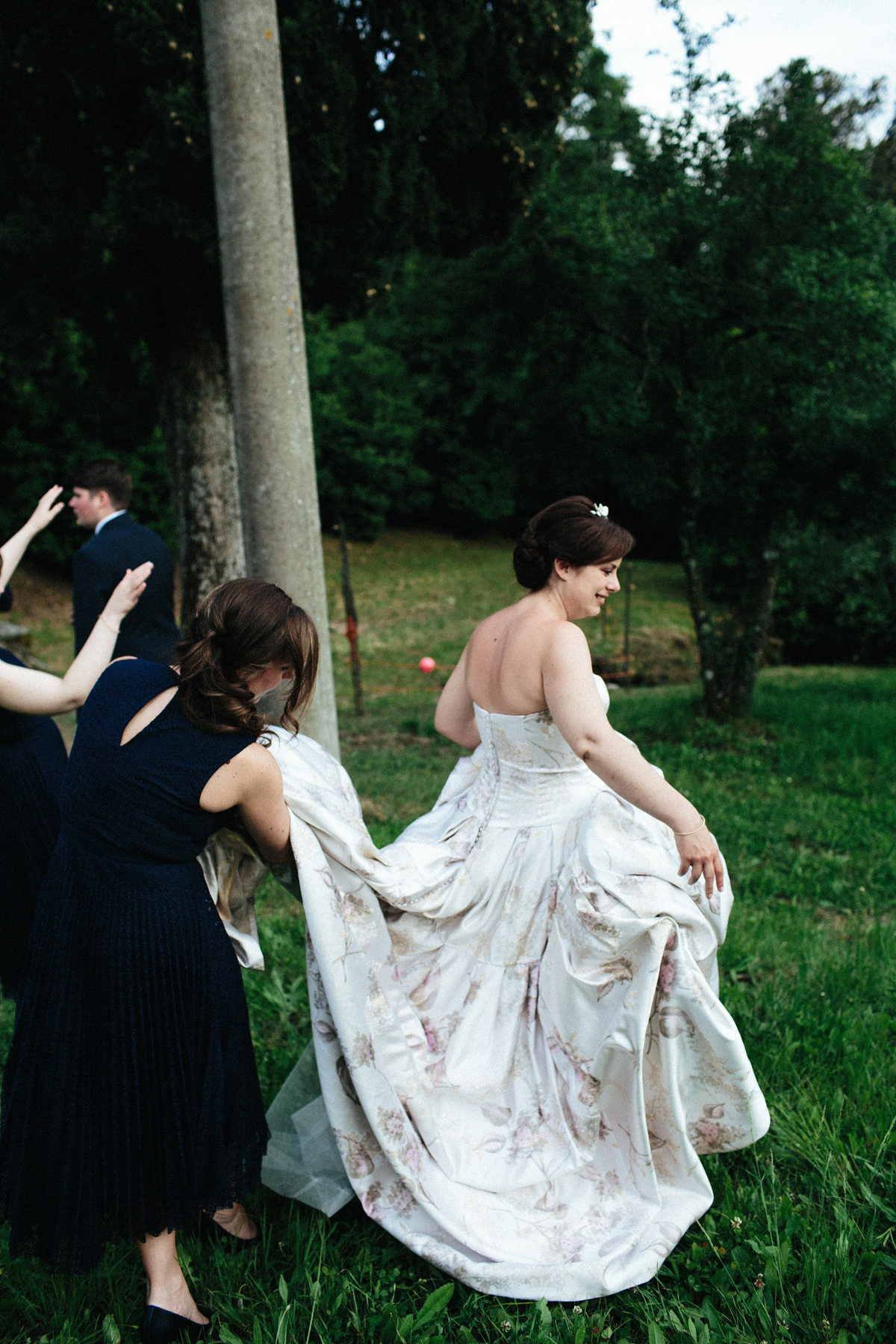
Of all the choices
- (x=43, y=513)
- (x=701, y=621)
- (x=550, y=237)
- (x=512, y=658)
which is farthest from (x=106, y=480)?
(x=701, y=621)

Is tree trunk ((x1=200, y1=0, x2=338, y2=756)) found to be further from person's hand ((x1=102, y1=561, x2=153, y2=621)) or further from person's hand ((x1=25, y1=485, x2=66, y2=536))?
person's hand ((x1=102, y1=561, x2=153, y2=621))

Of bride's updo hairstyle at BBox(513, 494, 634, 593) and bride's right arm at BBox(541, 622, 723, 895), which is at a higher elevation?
bride's updo hairstyle at BBox(513, 494, 634, 593)

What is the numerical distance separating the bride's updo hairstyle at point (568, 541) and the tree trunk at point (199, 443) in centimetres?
518

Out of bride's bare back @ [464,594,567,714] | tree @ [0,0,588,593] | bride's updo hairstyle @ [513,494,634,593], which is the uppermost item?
tree @ [0,0,588,593]

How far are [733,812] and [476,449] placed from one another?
21.4m

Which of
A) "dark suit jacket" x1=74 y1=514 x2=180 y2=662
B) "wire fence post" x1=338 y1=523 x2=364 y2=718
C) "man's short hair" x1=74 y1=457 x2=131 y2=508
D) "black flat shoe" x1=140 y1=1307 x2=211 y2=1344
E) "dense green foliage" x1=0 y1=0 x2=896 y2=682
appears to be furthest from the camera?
"wire fence post" x1=338 y1=523 x2=364 y2=718

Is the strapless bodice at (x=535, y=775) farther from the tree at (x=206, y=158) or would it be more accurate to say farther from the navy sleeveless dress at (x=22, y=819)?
the tree at (x=206, y=158)

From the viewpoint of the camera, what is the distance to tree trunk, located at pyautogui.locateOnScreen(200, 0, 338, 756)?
3.31 metres

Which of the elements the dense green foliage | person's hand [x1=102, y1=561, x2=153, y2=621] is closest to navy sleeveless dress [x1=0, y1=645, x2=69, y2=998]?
person's hand [x1=102, y1=561, x2=153, y2=621]

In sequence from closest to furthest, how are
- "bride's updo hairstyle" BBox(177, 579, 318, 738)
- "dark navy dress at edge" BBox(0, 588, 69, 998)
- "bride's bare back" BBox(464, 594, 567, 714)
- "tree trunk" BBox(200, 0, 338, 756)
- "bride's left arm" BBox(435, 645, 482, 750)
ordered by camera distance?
"bride's updo hairstyle" BBox(177, 579, 318, 738) → "bride's bare back" BBox(464, 594, 567, 714) → "bride's left arm" BBox(435, 645, 482, 750) → "dark navy dress at edge" BBox(0, 588, 69, 998) → "tree trunk" BBox(200, 0, 338, 756)

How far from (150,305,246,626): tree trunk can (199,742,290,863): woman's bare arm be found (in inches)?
221

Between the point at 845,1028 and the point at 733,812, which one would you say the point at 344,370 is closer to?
the point at 733,812

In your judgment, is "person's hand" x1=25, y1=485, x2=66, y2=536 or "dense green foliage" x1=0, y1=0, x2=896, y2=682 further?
"dense green foliage" x1=0, y1=0, x2=896, y2=682

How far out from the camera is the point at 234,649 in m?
1.94
